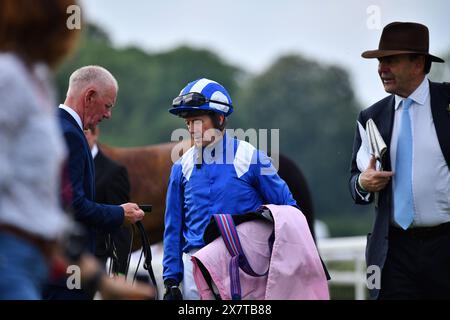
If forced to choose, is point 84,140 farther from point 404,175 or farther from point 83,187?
point 404,175

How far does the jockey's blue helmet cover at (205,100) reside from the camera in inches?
221

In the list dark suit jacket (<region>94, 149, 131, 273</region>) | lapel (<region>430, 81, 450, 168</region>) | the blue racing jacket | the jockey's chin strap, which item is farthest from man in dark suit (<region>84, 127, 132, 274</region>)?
lapel (<region>430, 81, 450, 168</region>)

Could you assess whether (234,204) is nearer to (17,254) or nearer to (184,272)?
(184,272)

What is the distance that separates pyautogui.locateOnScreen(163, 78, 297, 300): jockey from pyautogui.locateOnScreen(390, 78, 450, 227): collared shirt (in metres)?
0.71

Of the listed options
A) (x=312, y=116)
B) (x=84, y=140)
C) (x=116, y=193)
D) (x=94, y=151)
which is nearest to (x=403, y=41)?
(x=84, y=140)

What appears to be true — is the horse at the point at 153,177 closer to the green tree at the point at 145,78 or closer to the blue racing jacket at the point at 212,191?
the blue racing jacket at the point at 212,191

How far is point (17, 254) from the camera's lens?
10.4 ft

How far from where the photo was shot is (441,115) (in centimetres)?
565

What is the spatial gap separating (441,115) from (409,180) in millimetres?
416

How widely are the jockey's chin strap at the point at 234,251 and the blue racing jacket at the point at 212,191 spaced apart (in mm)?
185

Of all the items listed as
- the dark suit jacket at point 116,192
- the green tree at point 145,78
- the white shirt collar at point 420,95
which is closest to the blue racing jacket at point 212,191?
the white shirt collar at point 420,95

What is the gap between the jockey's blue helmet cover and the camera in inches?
221

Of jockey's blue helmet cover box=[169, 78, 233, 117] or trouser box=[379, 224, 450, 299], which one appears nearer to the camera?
trouser box=[379, 224, 450, 299]

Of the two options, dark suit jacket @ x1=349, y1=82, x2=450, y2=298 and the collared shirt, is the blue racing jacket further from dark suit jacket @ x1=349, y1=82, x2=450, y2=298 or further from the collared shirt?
the collared shirt
